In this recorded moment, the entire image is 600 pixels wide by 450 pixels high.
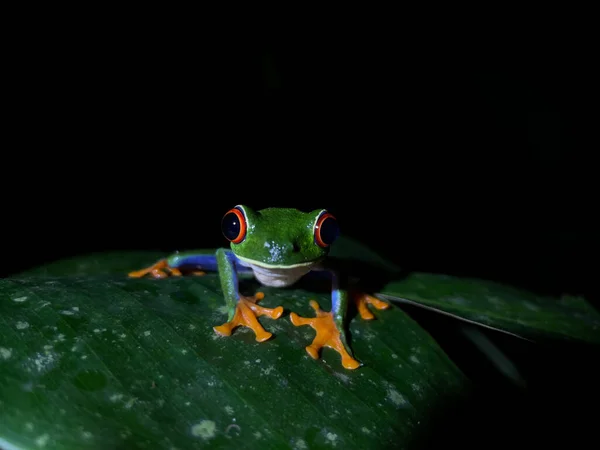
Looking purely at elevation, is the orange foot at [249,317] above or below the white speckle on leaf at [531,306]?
above

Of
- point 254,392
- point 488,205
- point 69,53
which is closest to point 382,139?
point 488,205

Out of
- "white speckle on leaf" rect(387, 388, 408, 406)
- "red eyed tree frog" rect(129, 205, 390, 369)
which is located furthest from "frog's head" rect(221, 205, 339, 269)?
"white speckle on leaf" rect(387, 388, 408, 406)

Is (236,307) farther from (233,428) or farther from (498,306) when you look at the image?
(498,306)

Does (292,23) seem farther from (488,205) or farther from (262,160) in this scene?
(488,205)

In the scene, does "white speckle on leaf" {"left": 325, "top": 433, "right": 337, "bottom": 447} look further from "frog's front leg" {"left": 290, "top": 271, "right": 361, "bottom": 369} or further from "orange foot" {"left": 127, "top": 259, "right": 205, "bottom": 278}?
"orange foot" {"left": 127, "top": 259, "right": 205, "bottom": 278}

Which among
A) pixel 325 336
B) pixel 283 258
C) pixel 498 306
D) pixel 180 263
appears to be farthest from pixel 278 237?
pixel 498 306

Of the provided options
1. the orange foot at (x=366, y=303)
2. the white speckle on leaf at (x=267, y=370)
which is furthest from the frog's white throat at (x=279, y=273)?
the white speckle on leaf at (x=267, y=370)

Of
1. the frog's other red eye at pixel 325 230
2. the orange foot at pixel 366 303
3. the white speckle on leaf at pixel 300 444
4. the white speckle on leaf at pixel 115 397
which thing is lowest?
the orange foot at pixel 366 303

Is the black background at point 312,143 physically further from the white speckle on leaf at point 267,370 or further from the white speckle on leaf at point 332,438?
the white speckle on leaf at point 332,438
